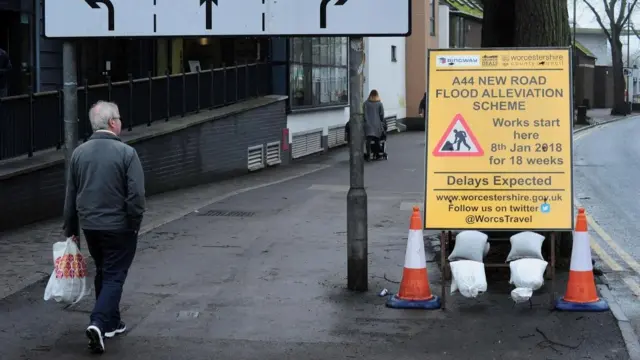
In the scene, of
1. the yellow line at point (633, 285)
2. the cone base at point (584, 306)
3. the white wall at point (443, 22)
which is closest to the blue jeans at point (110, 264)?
the cone base at point (584, 306)

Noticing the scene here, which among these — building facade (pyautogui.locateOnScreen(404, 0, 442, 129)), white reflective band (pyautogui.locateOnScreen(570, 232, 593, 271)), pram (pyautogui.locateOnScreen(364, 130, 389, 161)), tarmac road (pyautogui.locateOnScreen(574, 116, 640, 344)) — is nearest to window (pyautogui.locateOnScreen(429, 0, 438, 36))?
building facade (pyautogui.locateOnScreen(404, 0, 442, 129))

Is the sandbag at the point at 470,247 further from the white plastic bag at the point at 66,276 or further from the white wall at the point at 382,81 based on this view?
the white wall at the point at 382,81

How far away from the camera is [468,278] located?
710cm

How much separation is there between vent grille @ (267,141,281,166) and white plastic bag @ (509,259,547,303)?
12604mm

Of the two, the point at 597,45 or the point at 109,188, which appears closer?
the point at 109,188

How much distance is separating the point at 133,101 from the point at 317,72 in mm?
8651

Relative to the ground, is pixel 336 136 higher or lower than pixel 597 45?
lower

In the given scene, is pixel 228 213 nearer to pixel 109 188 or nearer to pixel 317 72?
pixel 109 188

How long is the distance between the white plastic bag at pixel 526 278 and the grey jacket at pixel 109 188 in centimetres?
308

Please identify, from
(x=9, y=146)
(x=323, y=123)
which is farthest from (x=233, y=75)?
(x=9, y=146)

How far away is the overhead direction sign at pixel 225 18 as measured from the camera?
7492 millimetres

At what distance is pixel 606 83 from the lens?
76.6 m

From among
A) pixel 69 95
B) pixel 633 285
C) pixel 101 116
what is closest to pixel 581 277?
pixel 633 285

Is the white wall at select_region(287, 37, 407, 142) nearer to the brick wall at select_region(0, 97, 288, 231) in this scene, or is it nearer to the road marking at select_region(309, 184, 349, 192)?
the brick wall at select_region(0, 97, 288, 231)
